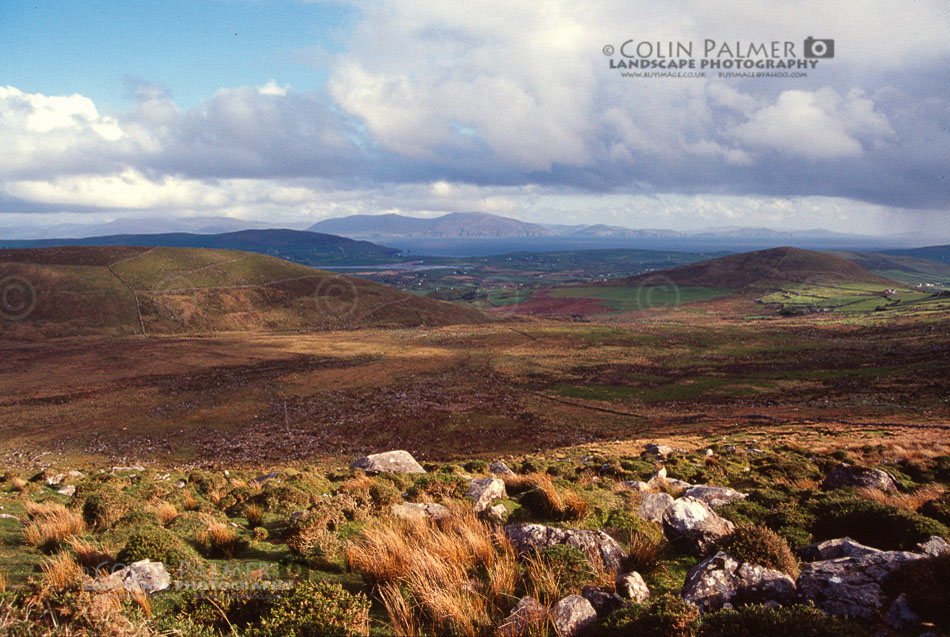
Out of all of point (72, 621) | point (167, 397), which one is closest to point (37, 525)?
point (72, 621)

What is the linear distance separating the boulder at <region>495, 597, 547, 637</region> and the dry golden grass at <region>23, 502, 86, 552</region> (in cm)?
822

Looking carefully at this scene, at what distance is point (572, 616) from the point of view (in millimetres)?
4898

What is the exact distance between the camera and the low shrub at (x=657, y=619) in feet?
14.3

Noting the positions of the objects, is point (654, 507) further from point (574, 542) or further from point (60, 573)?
point (60, 573)

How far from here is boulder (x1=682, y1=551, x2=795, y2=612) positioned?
16.6 feet

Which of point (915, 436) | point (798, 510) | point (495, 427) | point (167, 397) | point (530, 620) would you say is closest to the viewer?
point (530, 620)

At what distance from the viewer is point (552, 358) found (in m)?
57.3

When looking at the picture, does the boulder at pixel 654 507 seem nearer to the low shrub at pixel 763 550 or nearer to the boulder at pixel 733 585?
the low shrub at pixel 763 550

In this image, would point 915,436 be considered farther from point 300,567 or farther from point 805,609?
point 300,567

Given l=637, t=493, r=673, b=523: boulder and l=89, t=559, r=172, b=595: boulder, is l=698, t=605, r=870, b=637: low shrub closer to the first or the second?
l=637, t=493, r=673, b=523: boulder

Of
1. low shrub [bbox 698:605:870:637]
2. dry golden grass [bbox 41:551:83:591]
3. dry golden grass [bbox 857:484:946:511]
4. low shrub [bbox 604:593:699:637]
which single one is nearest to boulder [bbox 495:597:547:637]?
low shrub [bbox 604:593:699:637]

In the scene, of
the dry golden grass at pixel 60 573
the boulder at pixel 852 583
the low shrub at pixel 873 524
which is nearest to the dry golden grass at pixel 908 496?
the low shrub at pixel 873 524

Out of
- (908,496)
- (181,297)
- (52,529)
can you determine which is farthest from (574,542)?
(181,297)

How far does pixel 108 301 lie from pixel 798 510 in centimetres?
10756
